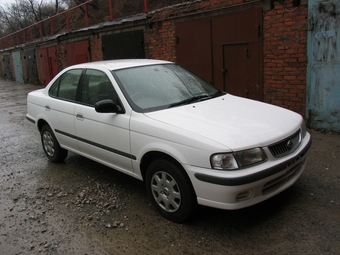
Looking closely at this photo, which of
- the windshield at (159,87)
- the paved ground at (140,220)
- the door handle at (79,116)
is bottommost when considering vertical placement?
the paved ground at (140,220)

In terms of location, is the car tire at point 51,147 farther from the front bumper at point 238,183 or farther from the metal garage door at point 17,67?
the metal garage door at point 17,67

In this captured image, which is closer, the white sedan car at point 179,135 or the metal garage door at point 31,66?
the white sedan car at point 179,135

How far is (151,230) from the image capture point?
3.43m

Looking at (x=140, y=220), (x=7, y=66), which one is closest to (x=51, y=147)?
(x=140, y=220)

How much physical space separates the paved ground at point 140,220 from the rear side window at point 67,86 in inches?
47.6

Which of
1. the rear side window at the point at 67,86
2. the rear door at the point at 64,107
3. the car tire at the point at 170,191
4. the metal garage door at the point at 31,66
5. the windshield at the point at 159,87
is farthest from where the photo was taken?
the metal garage door at the point at 31,66

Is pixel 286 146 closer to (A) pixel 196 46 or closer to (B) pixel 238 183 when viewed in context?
(B) pixel 238 183

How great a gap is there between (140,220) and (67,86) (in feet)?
8.37

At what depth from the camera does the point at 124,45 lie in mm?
11422

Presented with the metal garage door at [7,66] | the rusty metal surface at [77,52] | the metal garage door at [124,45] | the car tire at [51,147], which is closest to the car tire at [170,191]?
the car tire at [51,147]

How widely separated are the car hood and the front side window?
2.60 ft

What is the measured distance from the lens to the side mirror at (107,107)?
3820mm

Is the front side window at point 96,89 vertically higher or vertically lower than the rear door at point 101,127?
higher

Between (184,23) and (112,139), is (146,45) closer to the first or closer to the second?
(184,23)
